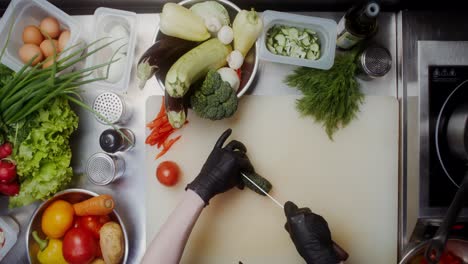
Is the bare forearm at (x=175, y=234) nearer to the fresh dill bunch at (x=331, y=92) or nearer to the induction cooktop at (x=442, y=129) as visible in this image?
the fresh dill bunch at (x=331, y=92)

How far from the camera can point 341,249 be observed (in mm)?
914

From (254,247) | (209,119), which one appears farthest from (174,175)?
(254,247)

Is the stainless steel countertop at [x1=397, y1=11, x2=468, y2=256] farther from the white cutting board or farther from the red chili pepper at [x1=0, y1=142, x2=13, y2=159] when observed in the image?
the red chili pepper at [x1=0, y1=142, x2=13, y2=159]

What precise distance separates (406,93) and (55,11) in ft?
2.62

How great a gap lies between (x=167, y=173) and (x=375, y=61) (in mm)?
520

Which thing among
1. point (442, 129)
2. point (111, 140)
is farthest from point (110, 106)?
point (442, 129)

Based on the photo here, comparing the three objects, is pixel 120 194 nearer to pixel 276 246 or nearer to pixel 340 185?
pixel 276 246

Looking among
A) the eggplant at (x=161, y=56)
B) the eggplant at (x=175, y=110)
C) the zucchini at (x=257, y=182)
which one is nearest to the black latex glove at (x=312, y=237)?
the zucchini at (x=257, y=182)

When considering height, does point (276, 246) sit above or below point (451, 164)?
below

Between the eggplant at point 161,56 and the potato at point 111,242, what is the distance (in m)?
0.33

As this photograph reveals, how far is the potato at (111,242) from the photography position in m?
0.94

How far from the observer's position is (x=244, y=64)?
0.96 m

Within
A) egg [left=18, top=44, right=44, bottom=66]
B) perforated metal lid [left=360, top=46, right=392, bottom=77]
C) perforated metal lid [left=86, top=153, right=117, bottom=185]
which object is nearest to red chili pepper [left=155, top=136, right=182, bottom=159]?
perforated metal lid [left=86, top=153, right=117, bottom=185]

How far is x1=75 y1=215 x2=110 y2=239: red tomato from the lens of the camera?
984mm
